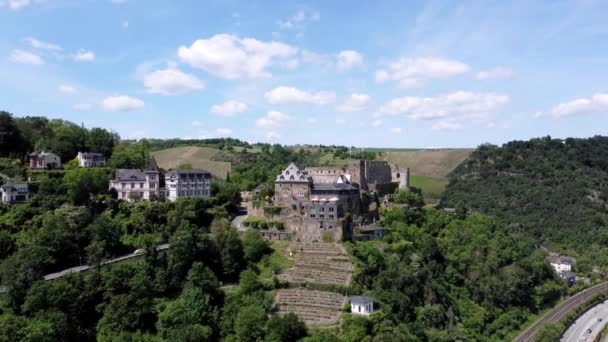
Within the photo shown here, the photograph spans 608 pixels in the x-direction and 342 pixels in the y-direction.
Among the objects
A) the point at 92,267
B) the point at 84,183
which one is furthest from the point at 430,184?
the point at 92,267

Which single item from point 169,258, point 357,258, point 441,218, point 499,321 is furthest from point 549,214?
point 169,258

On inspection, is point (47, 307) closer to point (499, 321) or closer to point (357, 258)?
point (357, 258)

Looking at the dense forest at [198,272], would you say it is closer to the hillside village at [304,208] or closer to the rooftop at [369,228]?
the hillside village at [304,208]

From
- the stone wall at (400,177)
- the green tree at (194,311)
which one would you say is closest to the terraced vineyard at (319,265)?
the green tree at (194,311)

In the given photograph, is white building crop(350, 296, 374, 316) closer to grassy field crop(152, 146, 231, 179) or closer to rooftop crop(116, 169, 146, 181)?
rooftop crop(116, 169, 146, 181)

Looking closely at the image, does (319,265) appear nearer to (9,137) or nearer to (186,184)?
(186,184)
